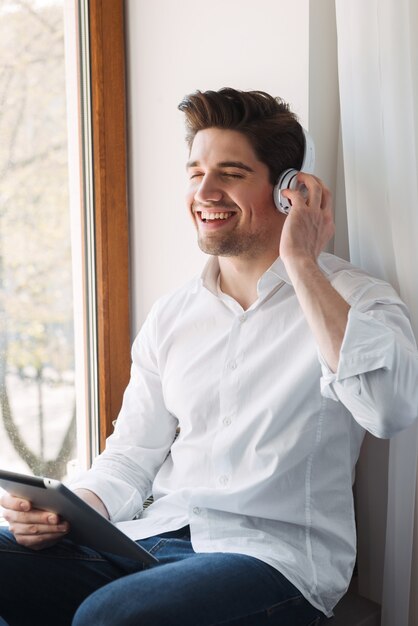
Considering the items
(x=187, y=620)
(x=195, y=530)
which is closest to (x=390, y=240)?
(x=195, y=530)

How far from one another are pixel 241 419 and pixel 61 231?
97cm

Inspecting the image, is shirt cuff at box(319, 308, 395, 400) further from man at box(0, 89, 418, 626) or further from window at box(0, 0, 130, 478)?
window at box(0, 0, 130, 478)

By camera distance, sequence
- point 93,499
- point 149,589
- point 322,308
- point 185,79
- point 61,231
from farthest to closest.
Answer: point 61,231, point 185,79, point 93,499, point 322,308, point 149,589

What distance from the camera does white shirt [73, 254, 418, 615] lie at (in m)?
1.31

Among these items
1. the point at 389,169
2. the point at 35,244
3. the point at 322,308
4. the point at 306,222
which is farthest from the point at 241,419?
the point at 35,244

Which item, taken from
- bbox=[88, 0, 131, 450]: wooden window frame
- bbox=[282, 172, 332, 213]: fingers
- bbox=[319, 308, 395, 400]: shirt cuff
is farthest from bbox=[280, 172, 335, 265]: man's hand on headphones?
bbox=[88, 0, 131, 450]: wooden window frame

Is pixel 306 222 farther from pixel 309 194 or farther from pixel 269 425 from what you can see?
pixel 269 425

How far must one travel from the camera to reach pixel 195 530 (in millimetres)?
1492

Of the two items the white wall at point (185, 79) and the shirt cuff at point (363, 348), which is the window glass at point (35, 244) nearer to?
the white wall at point (185, 79)

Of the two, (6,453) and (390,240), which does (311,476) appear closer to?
(390,240)

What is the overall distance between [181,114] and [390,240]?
0.81m

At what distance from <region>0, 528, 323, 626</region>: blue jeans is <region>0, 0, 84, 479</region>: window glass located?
27.5 inches

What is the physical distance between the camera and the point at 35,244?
84.8 inches

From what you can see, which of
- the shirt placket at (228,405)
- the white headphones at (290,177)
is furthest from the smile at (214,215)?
the shirt placket at (228,405)
